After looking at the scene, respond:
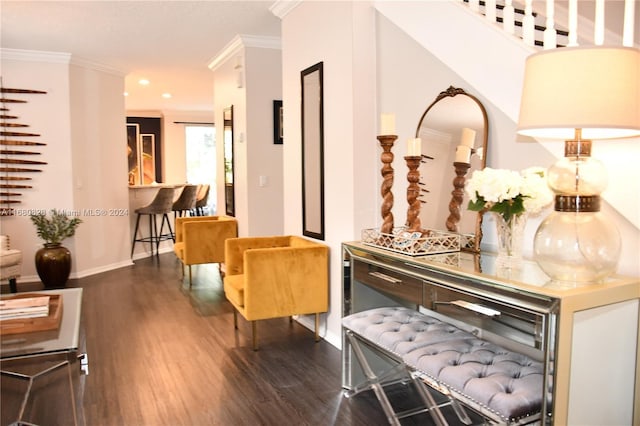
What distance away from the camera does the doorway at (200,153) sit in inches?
451

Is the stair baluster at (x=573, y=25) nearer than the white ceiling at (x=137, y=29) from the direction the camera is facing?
Yes

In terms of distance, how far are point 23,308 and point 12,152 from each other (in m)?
3.77

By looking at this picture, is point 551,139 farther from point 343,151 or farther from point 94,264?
point 94,264

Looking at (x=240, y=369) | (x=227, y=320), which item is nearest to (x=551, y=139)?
(x=240, y=369)

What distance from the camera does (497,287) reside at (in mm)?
1847

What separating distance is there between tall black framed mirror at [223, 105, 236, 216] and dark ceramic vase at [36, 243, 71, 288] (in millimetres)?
1904

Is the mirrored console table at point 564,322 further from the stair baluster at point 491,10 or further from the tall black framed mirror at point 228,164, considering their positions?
the tall black framed mirror at point 228,164

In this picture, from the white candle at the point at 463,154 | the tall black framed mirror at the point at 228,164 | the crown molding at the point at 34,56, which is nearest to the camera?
the white candle at the point at 463,154

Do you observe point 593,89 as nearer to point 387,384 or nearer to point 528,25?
point 528,25

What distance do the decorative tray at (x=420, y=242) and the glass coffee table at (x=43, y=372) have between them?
165cm

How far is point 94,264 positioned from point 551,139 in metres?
5.94

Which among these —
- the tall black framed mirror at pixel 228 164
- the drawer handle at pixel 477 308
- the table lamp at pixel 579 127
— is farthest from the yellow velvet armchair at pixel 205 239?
the table lamp at pixel 579 127

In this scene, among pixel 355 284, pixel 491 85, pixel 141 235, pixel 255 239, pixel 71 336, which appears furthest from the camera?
pixel 141 235

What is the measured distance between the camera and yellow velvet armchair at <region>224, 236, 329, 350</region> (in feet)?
11.4
